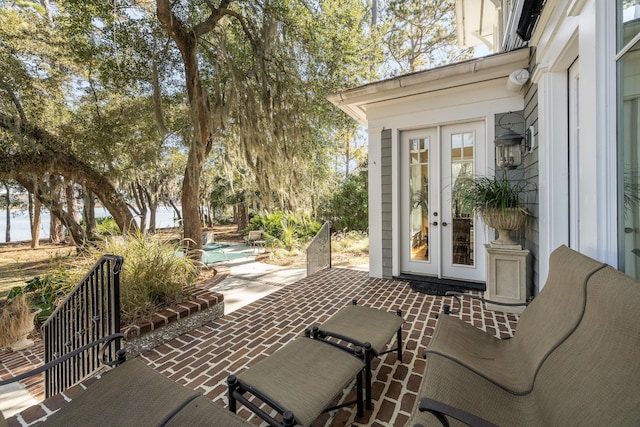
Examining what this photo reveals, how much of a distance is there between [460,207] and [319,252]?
2.58 m

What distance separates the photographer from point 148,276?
9.65 ft

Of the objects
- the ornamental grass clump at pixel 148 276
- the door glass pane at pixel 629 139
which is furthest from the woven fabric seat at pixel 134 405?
the door glass pane at pixel 629 139

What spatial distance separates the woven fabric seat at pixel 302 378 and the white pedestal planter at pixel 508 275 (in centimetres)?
223

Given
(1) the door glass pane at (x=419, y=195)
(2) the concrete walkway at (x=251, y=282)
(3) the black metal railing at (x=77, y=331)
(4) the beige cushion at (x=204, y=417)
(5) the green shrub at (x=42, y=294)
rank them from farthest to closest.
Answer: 1. (5) the green shrub at (x=42, y=294)
2. (1) the door glass pane at (x=419, y=195)
3. (2) the concrete walkway at (x=251, y=282)
4. (3) the black metal railing at (x=77, y=331)
5. (4) the beige cushion at (x=204, y=417)

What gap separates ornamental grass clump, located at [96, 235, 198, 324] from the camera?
2717mm

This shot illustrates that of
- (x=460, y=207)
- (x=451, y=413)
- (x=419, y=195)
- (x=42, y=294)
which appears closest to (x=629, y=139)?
(x=451, y=413)

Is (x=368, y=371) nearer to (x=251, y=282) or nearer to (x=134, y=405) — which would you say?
(x=134, y=405)

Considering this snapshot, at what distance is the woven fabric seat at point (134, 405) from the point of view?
1226 millimetres

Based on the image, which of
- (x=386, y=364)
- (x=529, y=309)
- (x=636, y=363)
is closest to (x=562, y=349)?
(x=636, y=363)

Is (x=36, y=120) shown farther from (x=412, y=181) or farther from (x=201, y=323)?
(x=412, y=181)

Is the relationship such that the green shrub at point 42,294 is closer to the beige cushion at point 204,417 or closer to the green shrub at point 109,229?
the green shrub at point 109,229

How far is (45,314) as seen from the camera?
15.1ft

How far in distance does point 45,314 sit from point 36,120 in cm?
385

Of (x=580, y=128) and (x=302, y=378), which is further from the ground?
(x=580, y=128)
